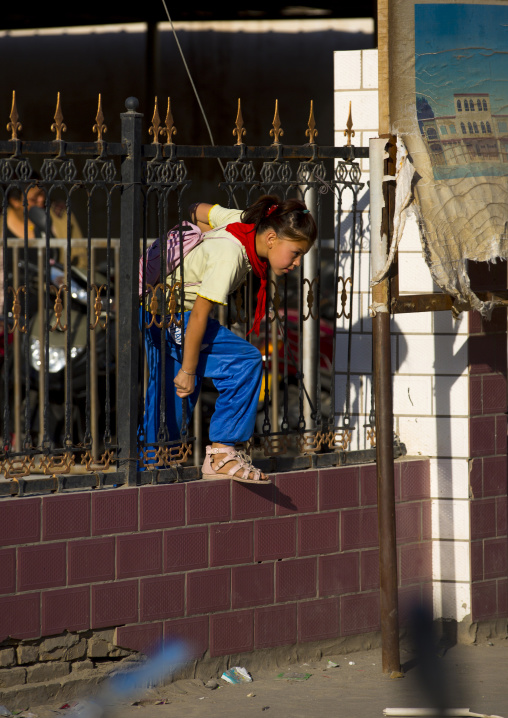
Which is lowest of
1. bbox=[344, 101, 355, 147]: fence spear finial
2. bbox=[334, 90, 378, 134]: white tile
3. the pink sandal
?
the pink sandal

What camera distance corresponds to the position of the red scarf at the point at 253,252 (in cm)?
457

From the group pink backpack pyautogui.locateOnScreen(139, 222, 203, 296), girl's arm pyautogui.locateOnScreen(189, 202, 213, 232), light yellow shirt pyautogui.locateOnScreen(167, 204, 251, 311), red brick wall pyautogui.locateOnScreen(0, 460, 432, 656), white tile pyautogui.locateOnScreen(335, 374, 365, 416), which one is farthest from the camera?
white tile pyautogui.locateOnScreen(335, 374, 365, 416)

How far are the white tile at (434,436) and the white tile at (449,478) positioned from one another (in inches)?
1.7

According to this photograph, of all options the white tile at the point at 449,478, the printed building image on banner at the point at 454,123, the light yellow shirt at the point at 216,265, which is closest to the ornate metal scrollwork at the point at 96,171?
the light yellow shirt at the point at 216,265

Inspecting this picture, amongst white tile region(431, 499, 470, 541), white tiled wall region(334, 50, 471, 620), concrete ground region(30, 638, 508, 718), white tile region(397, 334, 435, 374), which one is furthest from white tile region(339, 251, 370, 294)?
concrete ground region(30, 638, 508, 718)

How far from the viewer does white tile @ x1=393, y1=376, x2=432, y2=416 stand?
17.5 ft

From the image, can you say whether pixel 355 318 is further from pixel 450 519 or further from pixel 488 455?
pixel 450 519

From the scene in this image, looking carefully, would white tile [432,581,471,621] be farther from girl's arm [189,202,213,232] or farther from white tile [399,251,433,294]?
girl's arm [189,202,213,232]

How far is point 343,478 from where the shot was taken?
5059 millimetres

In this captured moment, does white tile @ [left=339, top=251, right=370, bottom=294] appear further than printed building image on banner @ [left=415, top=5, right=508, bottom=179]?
Yes

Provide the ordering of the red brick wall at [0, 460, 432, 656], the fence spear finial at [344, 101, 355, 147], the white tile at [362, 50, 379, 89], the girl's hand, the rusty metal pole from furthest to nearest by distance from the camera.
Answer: the white tile at [362, 50, 379, 89] < the fence spear finial at [344, 101, 355, 147] < the rusty metal pole < the girl's hand < the red brick wall at [0, 460, 432, 656]

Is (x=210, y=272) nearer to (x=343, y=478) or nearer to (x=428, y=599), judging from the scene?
(x=343, y=478)

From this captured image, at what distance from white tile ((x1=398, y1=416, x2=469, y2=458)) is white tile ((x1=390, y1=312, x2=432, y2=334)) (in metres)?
0.47

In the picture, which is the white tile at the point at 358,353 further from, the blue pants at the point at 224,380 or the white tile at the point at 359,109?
the white tile at the point at 359,109
